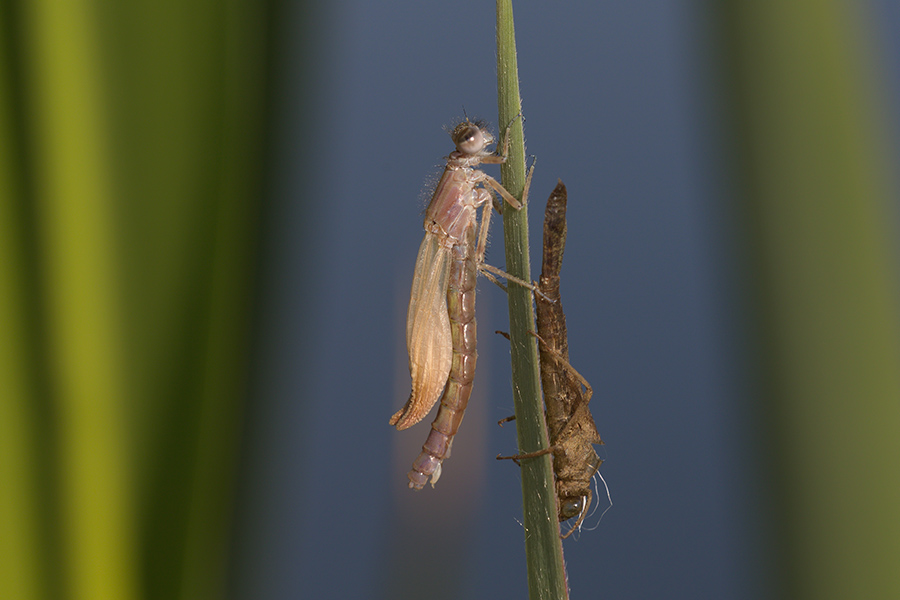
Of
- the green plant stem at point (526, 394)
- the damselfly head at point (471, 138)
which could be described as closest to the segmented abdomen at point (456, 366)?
the damselfly head at point (471, 138)

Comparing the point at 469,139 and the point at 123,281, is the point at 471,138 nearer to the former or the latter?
the point at 469,139

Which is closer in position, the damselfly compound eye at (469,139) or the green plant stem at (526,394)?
the green plant stem at (526,394)

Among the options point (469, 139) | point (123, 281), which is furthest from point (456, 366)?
point (123, 281)

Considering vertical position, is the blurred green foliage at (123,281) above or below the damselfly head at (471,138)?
below

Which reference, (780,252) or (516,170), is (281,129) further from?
(780,252)

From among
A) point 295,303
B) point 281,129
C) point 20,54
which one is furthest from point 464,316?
point 20,54

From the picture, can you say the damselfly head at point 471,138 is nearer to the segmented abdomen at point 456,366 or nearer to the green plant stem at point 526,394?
the segmented abdomen at point 456,366
